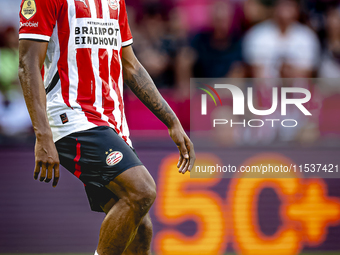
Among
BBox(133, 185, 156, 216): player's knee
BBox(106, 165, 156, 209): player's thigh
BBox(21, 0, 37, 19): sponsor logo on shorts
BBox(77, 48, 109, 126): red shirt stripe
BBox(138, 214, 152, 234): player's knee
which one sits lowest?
BBox(138, 214, 152, 234): player's knee

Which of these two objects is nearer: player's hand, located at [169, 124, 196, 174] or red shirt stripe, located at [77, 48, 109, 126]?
red shirt stripe, located at [77, 48, 109, 126]

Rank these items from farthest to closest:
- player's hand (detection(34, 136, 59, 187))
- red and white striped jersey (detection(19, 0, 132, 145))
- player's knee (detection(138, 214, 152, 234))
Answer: player's knee (detection(138, 214, 152, 234)) < red and white striped jersey (detection(19, 0, 132, 145)) < player's hand (detection(34, 136, 59, 187))

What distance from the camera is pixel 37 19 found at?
2799mm

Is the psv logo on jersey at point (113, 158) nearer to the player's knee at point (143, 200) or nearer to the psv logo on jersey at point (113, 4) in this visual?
the player's knee at point (143, 200)

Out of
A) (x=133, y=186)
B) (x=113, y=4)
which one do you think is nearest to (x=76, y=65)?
(x=113, y=4)

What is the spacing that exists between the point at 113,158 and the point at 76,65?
1.97ft

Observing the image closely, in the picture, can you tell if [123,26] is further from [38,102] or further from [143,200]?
[143,200]

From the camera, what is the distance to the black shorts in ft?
9.25

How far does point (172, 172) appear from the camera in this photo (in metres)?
5.40

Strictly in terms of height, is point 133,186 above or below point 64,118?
below

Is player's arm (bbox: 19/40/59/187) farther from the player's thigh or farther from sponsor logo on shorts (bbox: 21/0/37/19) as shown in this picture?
the player's thigh

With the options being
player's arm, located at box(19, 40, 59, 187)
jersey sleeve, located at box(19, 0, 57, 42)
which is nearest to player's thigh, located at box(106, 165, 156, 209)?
player's arm, located at box(19, 40, 59, 187)

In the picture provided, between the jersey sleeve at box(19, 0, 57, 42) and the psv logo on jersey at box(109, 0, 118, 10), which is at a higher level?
the psv logo on jersey at box(109, 0, 118, 10)

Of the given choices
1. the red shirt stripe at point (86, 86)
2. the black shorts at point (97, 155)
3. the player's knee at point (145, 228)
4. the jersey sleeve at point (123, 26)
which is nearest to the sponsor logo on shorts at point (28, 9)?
the red shirt stripe at point (86, 86)
